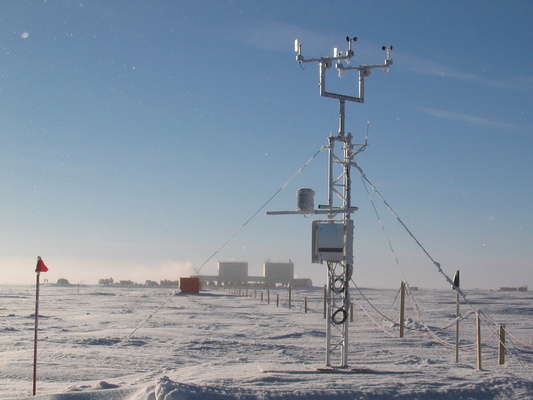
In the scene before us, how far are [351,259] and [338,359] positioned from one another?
4.02 m

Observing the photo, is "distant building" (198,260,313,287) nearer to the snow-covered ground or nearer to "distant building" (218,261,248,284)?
"distant building" (218,261,248,284)

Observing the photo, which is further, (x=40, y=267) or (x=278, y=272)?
(x=278, y=272)

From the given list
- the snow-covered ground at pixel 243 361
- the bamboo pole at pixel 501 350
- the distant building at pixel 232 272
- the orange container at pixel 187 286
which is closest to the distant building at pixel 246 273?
the distant building at pixel 232 272

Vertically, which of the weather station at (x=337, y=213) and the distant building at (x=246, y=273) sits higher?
the weather station at (x=337, y=213)

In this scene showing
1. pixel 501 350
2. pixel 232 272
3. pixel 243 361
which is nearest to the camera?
pixel 243 361

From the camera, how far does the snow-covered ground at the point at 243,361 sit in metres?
9.00

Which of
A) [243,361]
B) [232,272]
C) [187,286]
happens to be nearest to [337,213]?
[243,361]

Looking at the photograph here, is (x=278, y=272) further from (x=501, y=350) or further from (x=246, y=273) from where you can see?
(x=501, y=350)

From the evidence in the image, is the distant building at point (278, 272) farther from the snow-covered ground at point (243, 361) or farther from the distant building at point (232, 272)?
the snow-covered ground at point (243, 361)

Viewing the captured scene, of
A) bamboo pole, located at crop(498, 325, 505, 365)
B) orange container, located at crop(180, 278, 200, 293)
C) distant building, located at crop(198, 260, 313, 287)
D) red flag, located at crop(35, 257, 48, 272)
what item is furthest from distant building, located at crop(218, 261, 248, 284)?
red flag, located at crop(35, 257, 48, 272)

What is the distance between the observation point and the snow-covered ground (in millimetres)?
9000

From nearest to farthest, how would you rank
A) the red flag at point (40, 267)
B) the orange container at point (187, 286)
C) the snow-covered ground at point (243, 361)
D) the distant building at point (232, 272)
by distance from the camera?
1. the snow-covered ground at point (243, 361)
2. the red flag at point (40, 267)
3. the orange container at point (187, 286)
4. the distant building at point (232, 272)

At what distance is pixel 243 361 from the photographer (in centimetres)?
1357

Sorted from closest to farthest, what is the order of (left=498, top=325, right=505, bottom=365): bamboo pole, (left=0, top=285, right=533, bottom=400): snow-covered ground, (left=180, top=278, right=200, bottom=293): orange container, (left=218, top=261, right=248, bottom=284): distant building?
(left=0, top=285, right=533, bottom=400): snow-covered ground → (left=498, top=325, right=505, bottom=365): bamboo pole → (left=180, top=278, right=200, bottom=293): orange container → (left=218, top=261, right=248, bottom=284): distant building
